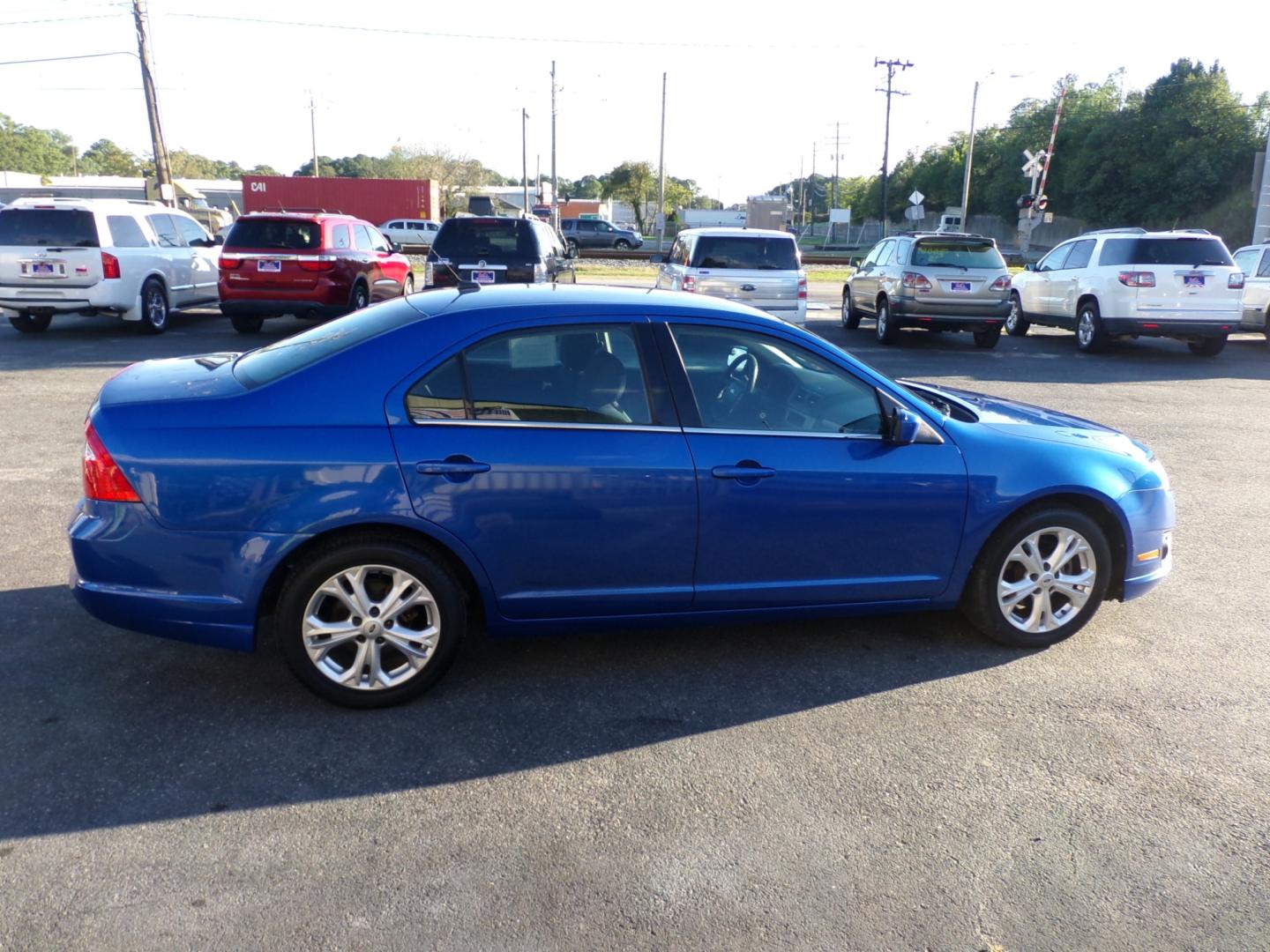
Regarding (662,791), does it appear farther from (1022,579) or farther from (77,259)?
(77,259)

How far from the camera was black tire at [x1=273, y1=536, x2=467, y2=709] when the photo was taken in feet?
12.7

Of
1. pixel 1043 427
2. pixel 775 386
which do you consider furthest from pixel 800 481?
pixel 1043 427

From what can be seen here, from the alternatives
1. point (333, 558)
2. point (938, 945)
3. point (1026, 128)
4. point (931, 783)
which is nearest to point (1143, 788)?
point (931, 783)

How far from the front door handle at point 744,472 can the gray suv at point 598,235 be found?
146 ft

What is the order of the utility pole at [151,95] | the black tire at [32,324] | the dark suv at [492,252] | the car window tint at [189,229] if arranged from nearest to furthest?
1. the dark suv at [492,252]
2. the black tire at [32,324]
3. the car window tint at [189,229]
4. the utility pole at [151,95]

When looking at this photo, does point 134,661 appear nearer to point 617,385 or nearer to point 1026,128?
point 617,385

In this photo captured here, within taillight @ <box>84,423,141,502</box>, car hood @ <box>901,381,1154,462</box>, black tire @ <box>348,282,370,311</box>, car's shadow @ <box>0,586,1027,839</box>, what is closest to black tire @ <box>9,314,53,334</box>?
black tire @ <box>348,282,370,311</box>

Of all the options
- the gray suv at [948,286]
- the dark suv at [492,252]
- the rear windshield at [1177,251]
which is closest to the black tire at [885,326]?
the gray suv at [948,286]

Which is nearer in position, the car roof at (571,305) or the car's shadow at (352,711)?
the car's shadow at (352,711)

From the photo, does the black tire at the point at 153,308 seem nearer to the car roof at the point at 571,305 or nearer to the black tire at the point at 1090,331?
the car roof at the point at 571,305

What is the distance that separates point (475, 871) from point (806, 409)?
2353mm

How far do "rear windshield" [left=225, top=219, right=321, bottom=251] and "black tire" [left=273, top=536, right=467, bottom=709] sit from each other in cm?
1194

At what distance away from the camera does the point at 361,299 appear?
15.9 m

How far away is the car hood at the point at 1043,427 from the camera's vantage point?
4.74 m
